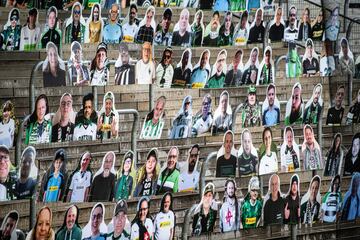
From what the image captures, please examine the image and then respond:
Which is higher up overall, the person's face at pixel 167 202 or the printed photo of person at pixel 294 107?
the printed photo of person at pixel 294 107

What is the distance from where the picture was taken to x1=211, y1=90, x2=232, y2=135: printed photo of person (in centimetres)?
1231

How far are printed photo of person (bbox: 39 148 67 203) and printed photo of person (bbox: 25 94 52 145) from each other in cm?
22

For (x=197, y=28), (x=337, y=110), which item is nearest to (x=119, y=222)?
(x=197, y=28)

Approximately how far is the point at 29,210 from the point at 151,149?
4.71 feet

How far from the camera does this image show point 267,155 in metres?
12.5

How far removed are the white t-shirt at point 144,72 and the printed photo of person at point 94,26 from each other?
43 centimetres

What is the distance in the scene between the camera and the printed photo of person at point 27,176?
10.2 meters

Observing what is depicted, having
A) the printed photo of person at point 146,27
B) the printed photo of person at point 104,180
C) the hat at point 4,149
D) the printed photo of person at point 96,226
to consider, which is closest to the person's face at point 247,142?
the printed photo of person at point 146,27

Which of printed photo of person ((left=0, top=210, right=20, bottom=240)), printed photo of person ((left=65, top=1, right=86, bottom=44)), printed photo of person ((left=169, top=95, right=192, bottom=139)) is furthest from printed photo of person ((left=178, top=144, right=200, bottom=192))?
printed photo of person ((left=0, top=210, right=20, bottom=240))

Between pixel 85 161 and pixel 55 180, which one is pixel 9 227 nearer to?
pixel 55 180

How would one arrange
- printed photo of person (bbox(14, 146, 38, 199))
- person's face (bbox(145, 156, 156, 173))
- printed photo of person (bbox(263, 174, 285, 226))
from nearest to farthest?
printed photo of person (bbox(14, 146, 38, 199)), person's face (bbox(145, 156, 156, 173)), printed photo of person (bbox(263, 174, 285, 226))

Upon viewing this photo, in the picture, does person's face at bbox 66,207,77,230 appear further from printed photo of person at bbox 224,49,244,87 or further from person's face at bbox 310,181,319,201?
person's face at bbox 310,181,319,201

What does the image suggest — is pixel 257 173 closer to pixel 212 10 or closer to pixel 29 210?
pixel 212 10

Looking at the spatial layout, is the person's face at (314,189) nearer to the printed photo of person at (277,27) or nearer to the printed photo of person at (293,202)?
the printed photo of person at (293,202)
